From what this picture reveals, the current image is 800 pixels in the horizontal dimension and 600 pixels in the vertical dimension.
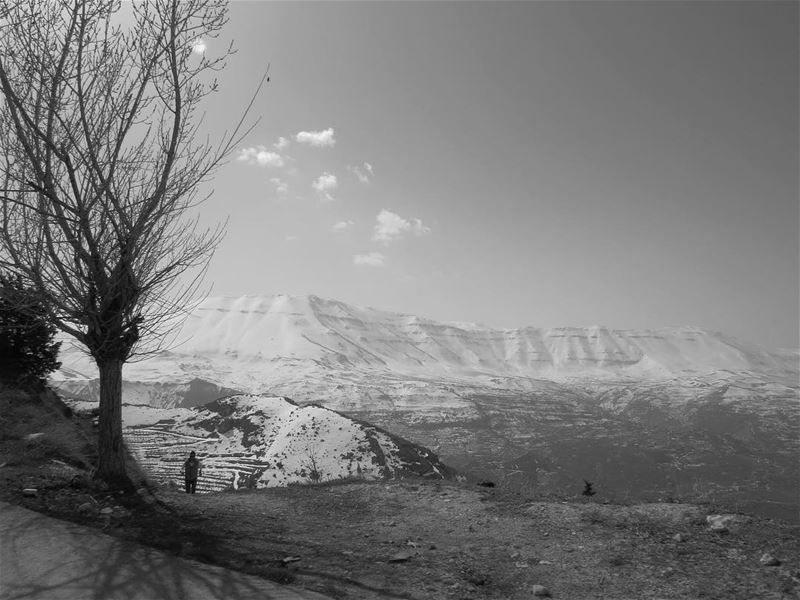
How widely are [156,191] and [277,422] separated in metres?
61.9

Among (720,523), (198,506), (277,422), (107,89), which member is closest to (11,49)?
(107,89)

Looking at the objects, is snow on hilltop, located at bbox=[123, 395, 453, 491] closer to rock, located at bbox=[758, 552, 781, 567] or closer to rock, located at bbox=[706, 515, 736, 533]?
rock, located at bbox=[706, 515, 736, 533]

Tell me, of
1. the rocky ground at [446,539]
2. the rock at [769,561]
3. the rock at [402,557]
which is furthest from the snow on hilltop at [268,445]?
the rock at [769,561]

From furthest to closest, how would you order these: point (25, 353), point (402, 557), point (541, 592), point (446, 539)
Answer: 1. point (25, 353)
2. point (446, 539)
3. point (402, 557)
4. point (541, 592)

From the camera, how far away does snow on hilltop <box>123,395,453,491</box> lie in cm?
5022

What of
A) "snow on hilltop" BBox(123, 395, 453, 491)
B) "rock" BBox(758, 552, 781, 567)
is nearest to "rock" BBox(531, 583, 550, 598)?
"rock" BBox(758, 552, 781, 567)

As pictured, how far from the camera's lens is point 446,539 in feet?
32.3

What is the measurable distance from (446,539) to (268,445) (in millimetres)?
56211

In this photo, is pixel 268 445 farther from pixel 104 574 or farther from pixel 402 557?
pixel 104 574

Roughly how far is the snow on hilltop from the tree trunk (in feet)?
116

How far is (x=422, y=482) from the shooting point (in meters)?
15.3

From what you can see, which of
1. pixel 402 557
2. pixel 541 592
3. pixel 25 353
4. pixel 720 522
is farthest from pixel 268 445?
pixel 541 592

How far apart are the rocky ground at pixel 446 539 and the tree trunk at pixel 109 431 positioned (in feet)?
1.65

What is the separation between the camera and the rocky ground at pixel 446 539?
739cm
